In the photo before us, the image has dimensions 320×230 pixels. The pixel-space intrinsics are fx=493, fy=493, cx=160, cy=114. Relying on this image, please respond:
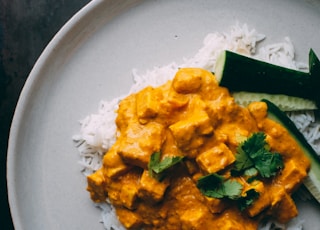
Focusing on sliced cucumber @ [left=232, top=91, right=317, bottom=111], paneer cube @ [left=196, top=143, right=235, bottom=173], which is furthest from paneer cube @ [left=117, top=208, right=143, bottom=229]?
sliced cucumber @ [left=232, top=91, right=317, bottom=111]

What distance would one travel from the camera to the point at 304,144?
3773 mm

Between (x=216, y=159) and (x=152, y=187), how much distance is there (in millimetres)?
498

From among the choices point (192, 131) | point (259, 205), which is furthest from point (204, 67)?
point (259, 205)

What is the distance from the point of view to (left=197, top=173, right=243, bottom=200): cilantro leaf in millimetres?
3445

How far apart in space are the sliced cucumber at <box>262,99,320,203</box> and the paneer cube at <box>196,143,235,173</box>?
1.70ft

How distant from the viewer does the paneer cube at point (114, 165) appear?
12.1 feet

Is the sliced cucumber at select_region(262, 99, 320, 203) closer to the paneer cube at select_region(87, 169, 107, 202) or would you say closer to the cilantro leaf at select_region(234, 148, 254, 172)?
the cilantro leaf at select_region(234, 148, 254, 172)

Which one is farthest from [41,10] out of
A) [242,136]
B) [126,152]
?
[242,136]

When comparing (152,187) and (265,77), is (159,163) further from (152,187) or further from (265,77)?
(265,77)

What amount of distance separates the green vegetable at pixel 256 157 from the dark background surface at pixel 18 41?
2.19m

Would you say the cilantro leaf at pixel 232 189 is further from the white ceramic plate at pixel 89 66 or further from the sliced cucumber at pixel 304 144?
the white ceramic plate at pixel 89 66

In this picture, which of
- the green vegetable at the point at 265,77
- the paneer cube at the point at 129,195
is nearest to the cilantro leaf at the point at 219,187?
the paneer cube at the point at 129,195

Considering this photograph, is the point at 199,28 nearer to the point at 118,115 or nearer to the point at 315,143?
the point at 118,115

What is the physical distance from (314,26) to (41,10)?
8.29ft
